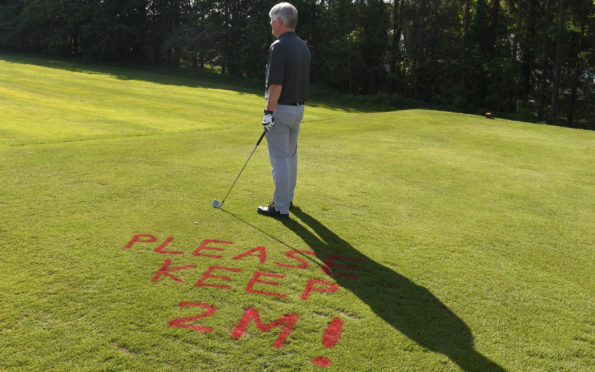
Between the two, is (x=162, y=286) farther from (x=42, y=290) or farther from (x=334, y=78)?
(x=334, y=78)

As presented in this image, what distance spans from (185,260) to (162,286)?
1.73ft

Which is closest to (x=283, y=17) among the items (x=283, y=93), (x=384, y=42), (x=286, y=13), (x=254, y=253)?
(x=286, y=13)

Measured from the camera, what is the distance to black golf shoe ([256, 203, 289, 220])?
566 cm

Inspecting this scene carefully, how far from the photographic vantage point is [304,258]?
14.7ft

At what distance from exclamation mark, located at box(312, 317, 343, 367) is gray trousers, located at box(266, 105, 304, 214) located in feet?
8.02

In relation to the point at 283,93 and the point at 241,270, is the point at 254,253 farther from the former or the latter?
the point at 283,93

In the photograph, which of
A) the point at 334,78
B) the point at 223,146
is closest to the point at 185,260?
the point at 223,146

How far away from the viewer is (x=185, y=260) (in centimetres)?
426

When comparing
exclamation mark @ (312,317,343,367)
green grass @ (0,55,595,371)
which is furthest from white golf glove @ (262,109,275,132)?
exclamation mark @ (312,317,343,367)

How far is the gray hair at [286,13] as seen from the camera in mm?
5402

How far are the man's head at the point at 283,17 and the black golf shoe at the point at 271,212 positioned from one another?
2.15 metres

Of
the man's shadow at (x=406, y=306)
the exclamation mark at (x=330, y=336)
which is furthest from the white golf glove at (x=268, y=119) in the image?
the exclamation mark at (x=330, y=336)

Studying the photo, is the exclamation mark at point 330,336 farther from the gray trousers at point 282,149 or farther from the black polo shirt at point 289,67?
the black polo shirt at point 289,67

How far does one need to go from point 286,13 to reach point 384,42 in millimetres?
35964
